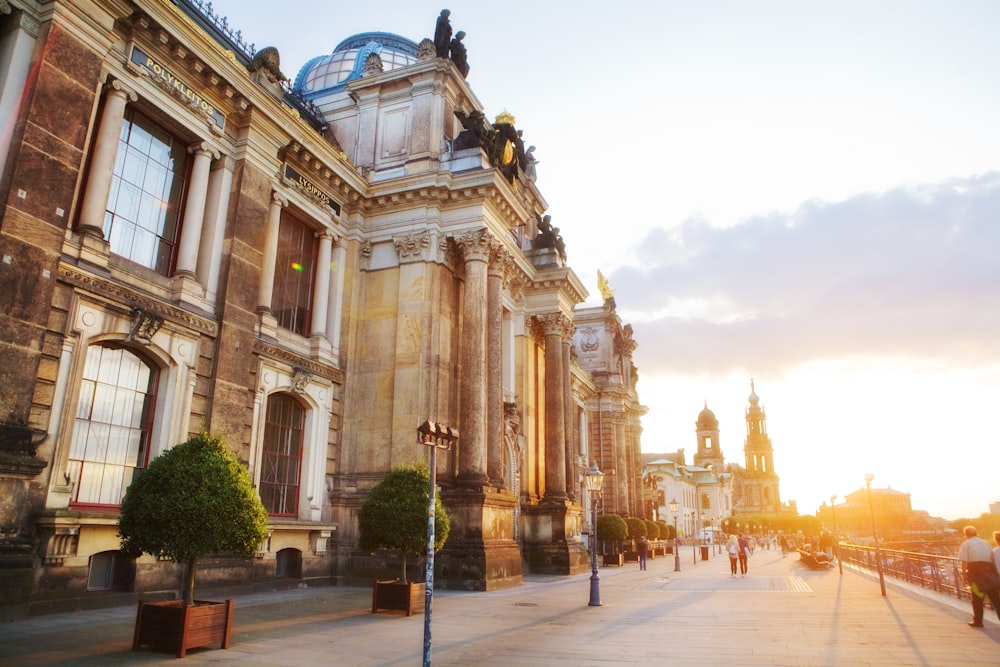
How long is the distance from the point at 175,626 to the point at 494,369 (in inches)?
621

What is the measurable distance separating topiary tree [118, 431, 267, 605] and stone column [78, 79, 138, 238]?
7.24 metres

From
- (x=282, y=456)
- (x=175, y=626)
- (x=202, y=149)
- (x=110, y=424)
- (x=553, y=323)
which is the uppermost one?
(x=202, y=149)

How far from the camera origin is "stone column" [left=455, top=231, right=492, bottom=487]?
22.3 m

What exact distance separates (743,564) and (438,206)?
2134 centimetres

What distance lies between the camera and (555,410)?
32062 mm

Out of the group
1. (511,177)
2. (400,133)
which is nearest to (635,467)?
(511,177)

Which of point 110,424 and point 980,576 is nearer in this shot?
point 980,576

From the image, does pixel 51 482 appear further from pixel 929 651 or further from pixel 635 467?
pixel 635 467

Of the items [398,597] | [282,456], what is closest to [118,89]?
[282,456]

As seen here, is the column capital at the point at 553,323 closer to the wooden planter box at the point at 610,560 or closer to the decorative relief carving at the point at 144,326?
the wooden planter box at the point at 610,560

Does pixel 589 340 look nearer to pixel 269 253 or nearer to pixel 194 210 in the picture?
pixel 269 253

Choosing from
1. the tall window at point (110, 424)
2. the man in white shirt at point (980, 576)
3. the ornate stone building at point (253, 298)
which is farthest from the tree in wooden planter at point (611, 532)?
the tall window at point (110, 424)

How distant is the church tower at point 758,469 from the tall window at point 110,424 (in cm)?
16759

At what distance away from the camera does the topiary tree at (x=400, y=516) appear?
15.8 m
